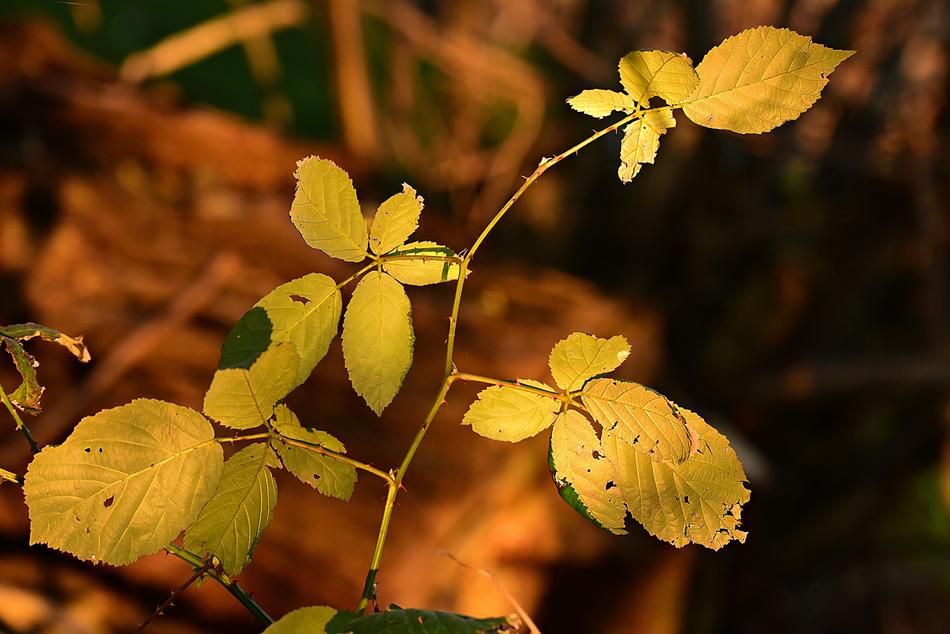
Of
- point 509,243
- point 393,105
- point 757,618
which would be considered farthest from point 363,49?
point 757,618

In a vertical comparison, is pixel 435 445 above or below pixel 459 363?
below

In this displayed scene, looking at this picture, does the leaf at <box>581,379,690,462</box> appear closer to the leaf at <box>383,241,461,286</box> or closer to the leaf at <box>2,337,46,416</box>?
the leaf at <box>383,241,461,286</box>

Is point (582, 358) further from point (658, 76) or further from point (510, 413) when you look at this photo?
point (658, 76)

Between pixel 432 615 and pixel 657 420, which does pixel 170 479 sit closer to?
pixel 432 615

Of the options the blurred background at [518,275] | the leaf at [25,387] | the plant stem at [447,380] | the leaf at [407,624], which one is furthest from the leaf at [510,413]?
the blurred background at [518,275]

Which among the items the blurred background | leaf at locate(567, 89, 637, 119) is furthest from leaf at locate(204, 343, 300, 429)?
the blurred background

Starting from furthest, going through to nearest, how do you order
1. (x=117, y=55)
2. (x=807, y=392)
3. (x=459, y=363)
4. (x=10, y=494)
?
(x=117, y=55)
(x=807, y=392)
(x=459, y=363)
(x=10, y=494)

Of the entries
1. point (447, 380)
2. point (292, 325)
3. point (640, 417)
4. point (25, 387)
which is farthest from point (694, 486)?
point (25, 387)

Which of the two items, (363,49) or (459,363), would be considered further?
(363,49)
